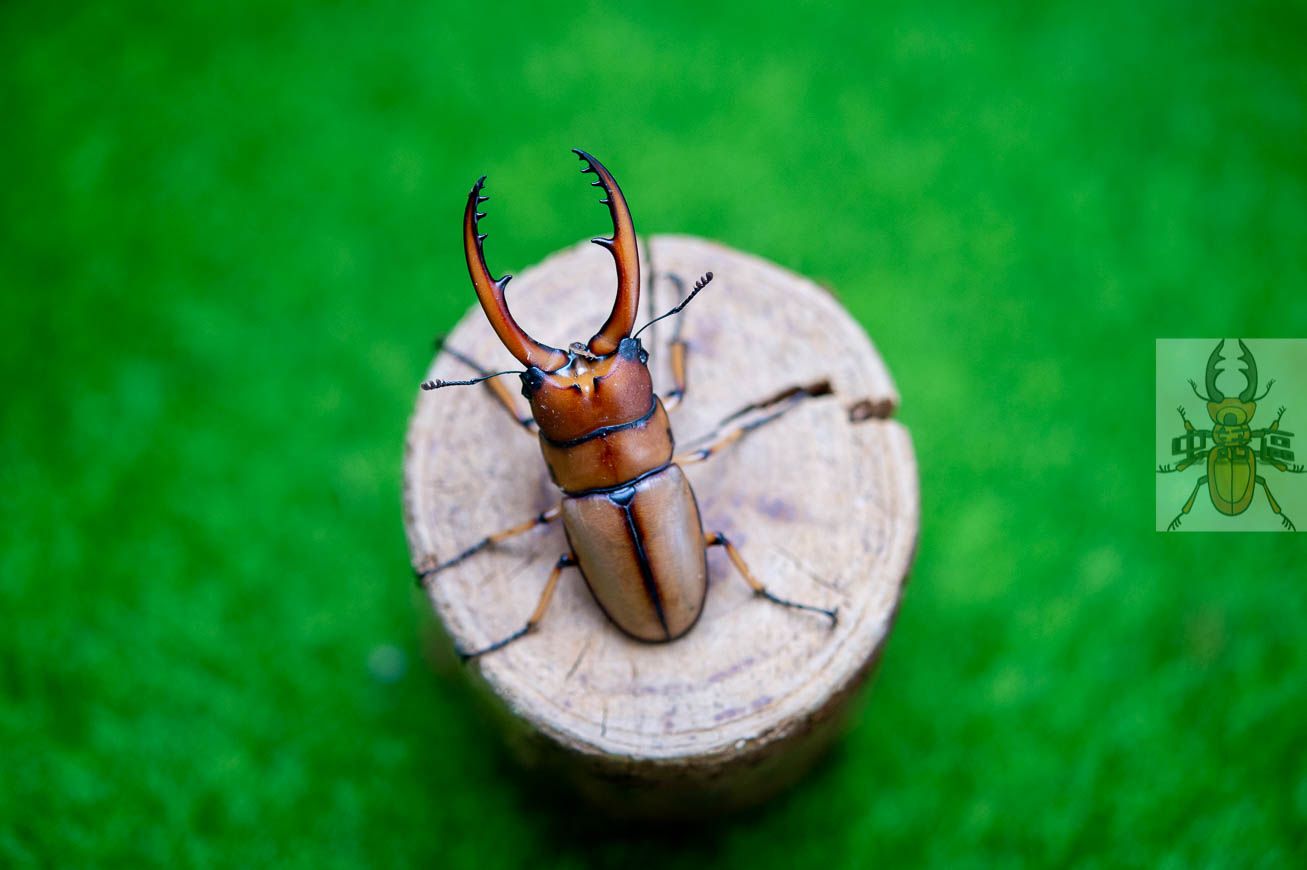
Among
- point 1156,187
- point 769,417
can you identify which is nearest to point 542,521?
point 769,417

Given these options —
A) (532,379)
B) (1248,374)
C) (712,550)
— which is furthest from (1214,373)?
(532,379)

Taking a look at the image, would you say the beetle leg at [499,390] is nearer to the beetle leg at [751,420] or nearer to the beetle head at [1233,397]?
the beetle leg at [751,420]

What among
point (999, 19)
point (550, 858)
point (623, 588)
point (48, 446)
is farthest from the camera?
point (999, 19)

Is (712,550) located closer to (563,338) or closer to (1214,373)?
(563,338)

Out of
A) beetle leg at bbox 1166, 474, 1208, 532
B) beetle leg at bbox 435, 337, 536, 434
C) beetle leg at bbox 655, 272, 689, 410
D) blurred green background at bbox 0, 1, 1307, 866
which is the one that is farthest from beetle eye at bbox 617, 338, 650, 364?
beetle leg at bbox 1166, 474, 1208, 532

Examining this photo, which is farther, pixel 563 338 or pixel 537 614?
pixel 563 338

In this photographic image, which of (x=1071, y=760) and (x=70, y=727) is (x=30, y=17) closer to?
(x=70, y=727)
